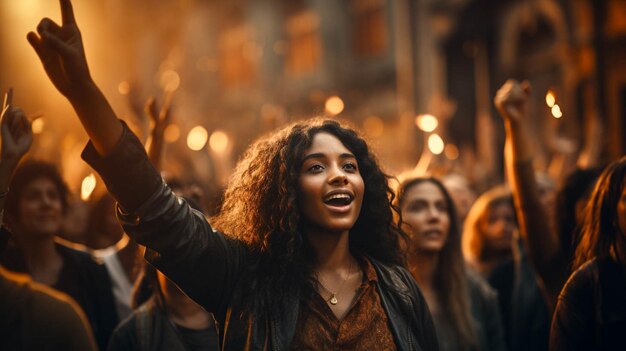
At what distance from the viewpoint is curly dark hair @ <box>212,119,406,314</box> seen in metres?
2.85

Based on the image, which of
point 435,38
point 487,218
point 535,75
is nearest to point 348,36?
point 435,38

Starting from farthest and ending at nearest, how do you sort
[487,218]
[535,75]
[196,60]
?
[196,60] → [535,75] → [487,218]

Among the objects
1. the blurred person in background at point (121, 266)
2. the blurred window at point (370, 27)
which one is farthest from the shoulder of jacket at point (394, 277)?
the blurred window at point (370, 27)

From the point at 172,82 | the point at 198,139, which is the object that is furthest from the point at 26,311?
the point at 198,139

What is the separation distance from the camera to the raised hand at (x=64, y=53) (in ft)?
7.60

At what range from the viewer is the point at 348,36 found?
20.7 m

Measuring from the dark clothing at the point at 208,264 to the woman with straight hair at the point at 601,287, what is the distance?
0.49m

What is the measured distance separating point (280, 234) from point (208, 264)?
340mm

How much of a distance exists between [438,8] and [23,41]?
24.0 feet

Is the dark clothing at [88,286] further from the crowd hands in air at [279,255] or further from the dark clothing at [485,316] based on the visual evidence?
the dark clothing at [485,316]

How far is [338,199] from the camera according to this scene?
2949mm

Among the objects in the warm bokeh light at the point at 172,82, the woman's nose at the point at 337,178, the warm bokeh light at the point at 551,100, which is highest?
the warm bokeh light at the point at 172,82

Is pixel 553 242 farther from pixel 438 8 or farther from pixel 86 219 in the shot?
pixel 438 8

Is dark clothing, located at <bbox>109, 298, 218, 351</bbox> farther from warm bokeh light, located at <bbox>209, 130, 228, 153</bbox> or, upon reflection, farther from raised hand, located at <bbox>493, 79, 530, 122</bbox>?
warm bokeh light, located at <bbox>209, 130, 228, 153</bbox>
